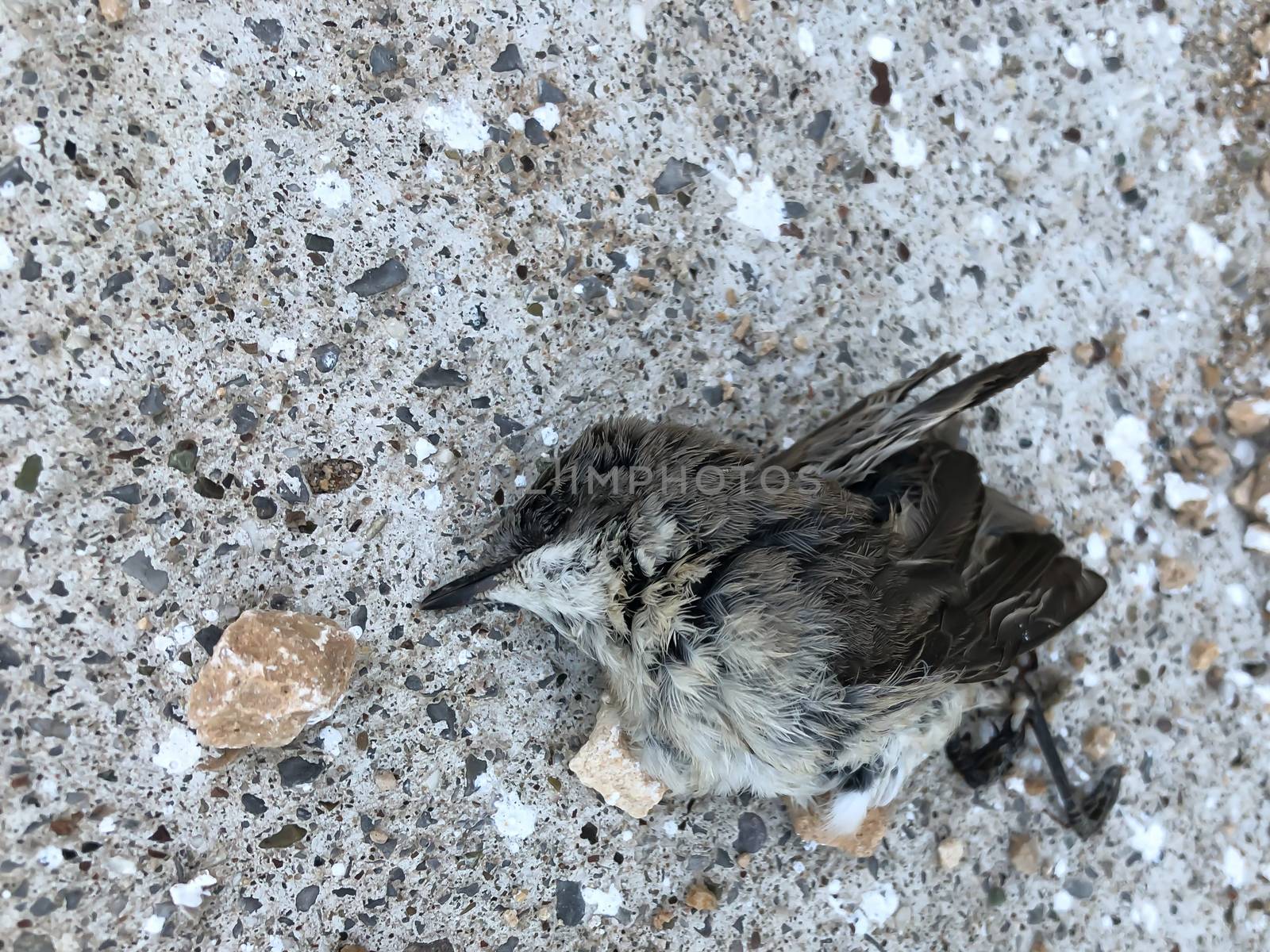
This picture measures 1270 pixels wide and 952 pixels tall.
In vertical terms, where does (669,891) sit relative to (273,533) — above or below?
below

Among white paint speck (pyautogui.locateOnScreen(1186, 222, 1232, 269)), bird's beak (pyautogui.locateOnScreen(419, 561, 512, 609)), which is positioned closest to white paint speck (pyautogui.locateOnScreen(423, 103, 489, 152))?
bird's beak (pyautogui.locateOnScreen(419, 561, 512, 609))

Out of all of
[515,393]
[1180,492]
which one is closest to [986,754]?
[1180,492]

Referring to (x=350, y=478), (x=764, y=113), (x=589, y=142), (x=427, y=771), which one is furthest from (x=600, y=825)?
(x=764, y=113)

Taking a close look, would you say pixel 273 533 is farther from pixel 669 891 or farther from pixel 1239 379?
pixel 1239 379

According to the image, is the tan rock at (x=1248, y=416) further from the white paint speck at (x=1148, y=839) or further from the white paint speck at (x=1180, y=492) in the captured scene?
the white paint speck at (x=1148, y=839)

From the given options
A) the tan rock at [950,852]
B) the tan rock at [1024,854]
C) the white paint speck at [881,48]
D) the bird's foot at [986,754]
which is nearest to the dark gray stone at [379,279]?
the white paint speck at [881,48]

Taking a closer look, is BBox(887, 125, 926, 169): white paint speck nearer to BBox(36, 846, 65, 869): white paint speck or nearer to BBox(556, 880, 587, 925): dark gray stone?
BBox(556, 880, 587, 925): dark gray stone

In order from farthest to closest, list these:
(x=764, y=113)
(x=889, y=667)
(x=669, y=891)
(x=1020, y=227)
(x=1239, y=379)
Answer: (x=1239, y=379), (x=1020, y=227), (x=764, y=113), (x=669, y=891), (x=889, y=667)
